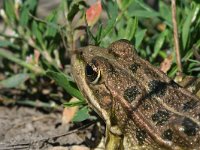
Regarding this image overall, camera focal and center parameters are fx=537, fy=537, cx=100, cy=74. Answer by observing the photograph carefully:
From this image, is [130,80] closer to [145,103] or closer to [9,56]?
[145,103]

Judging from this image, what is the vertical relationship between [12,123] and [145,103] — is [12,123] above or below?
below

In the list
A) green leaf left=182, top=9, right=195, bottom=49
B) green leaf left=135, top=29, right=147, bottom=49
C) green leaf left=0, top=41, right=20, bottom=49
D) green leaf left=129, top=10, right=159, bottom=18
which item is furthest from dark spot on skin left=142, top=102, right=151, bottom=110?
green leaf left=0, top=41, right=20, bottom=49

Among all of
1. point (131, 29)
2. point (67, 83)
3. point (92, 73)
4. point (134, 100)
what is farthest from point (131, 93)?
point (131, 29)

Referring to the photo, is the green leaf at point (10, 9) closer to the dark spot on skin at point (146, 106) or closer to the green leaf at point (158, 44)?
the green leaf at point (158, 44)

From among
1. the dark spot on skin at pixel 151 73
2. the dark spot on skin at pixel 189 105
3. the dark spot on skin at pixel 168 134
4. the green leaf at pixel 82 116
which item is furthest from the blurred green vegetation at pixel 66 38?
the dark spot on skin at pixel 168 134

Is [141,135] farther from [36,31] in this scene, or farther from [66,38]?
[36,31]

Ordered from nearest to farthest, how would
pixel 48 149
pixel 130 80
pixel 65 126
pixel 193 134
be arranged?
pixel 193 134 < pixel 130 80 < pixel 48 149 < pixel 65 126

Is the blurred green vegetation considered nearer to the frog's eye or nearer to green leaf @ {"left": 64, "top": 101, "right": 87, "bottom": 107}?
green leaf @ {"left": 64, "top": 101, "right": 87, "bottom": 107}

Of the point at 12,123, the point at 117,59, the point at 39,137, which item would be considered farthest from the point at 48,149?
the point at 117,59
